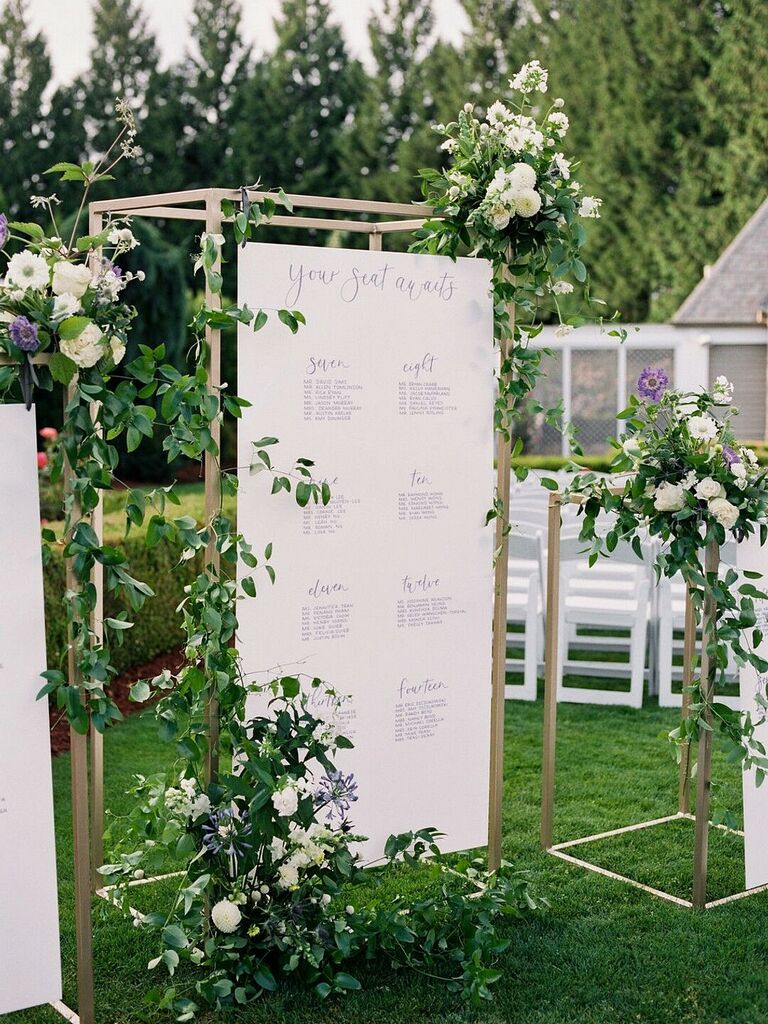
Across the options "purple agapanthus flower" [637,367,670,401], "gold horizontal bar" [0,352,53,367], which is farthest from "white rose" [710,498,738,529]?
"gold horizontal bar" [0,352,53,367]

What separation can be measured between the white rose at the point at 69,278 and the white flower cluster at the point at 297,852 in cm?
150

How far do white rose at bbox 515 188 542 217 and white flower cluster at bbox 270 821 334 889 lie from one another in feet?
5.97

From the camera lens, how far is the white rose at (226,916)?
3105 mm

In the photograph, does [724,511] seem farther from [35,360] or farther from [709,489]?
[35,360]

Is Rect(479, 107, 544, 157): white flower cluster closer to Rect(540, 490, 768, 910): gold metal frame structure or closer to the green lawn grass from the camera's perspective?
Rect(540, 490, 768, 910): gold metal frame structure

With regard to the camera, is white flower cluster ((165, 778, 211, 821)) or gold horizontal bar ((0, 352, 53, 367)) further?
white flower cluster ((165, 778, 211, 821))

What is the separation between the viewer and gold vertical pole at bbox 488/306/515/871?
3.81 metres

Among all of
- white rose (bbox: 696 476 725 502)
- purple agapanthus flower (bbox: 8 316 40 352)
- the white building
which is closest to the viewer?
purple agapanthus flower (bbox: 8 316 40 352)

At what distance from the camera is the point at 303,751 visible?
360cm

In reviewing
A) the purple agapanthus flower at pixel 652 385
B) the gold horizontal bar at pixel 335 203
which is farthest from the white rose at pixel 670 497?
the gold horizontal bar at pixel 335 203

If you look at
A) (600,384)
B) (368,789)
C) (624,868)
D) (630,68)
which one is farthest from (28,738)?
(630,68)

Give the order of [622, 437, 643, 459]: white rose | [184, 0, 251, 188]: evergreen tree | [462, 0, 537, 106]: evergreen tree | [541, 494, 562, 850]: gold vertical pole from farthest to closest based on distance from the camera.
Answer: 1. [184, 0, 251, 188]: evergreen tree
2. [462, 0, 537, 106]: evergreen tree
3. [541, 494, 562, 850]: gold vertical pole
4. [622, 437, 643, 459]: white rose

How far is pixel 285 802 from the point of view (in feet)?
10.3

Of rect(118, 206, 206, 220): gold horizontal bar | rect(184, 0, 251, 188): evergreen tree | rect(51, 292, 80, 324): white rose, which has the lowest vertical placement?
rect(51, 292, 80, 324): white rose
